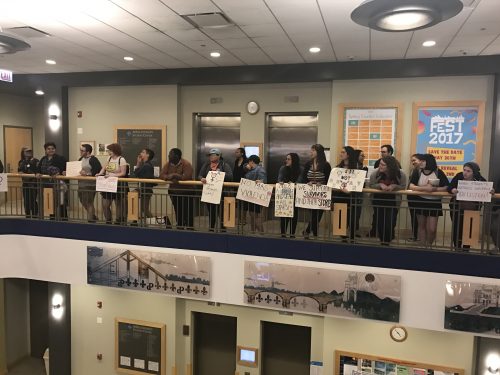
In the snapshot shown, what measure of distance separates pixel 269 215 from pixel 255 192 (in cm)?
158

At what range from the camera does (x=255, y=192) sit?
6.83 meters

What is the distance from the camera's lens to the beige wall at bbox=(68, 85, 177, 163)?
1062 cm

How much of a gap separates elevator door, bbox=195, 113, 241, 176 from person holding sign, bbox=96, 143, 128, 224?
128 inches

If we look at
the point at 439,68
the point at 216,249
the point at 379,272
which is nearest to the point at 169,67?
the point at 216,249

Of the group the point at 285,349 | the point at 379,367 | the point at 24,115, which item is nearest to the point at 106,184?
the point at 285,349

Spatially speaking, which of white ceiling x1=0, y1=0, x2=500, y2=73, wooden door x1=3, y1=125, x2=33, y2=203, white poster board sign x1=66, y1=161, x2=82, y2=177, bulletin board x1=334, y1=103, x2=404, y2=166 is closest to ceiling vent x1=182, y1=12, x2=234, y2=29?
white ceiling x1=0, y1=0, x2=500, y2=73

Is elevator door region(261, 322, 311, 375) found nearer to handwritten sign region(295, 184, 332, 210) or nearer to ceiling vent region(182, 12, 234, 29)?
handwritten sign region(295, 184, 332, 210)

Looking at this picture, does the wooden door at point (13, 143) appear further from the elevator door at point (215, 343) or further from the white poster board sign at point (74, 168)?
the elevator door at point (215, 343)

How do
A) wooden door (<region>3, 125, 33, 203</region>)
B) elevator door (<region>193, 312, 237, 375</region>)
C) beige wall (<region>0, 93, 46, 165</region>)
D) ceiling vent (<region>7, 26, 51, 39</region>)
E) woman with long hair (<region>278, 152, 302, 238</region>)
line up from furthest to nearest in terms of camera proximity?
1. wooden door (<region>3, 125, 33, 203</region>)
2. beige wall (<region>0, 93, 46, 165</region>)
3. elevator door (<region>193, 312, 237, 375</region>)
4. ceiling vent (<region>7, 26, 51, 39</region>)
5. woman with long hair (<region>278, 152, 302, 238</region>)

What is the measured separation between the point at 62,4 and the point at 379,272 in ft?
19.1

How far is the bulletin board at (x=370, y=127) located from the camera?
9.09 meters

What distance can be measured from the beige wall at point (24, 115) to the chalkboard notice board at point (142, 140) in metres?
4.79

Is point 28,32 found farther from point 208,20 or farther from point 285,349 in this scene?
point 285,349

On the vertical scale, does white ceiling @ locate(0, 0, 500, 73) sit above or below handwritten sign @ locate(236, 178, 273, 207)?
above
